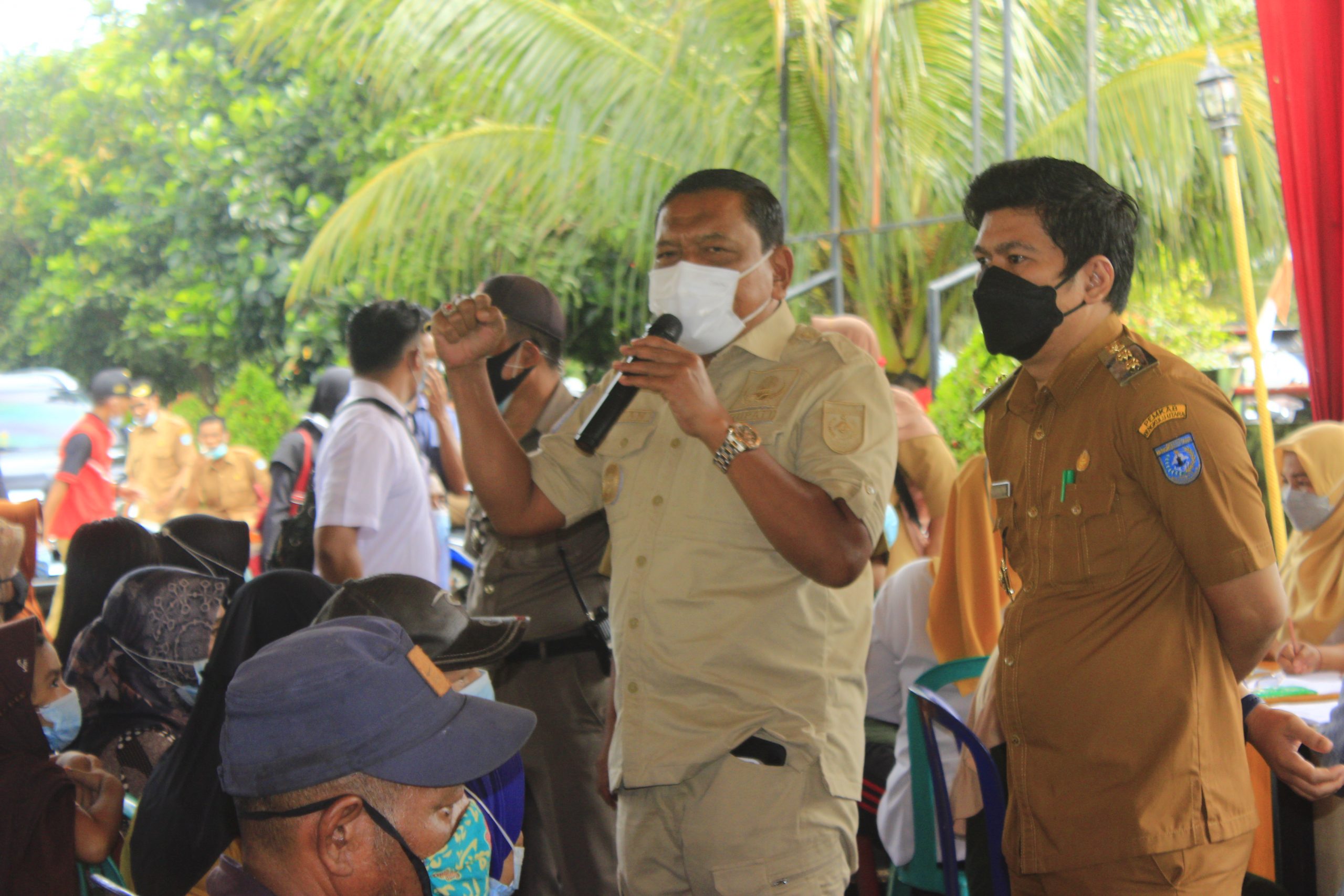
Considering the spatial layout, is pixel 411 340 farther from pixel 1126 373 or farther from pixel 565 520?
pixel 1126 373

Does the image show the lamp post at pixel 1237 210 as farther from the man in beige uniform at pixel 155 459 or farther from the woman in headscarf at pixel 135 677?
the man in beige uniform at pixel 155 459

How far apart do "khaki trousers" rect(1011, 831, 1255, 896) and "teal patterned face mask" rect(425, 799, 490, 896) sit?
92cm

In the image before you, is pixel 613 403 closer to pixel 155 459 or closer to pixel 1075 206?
pixel 1075 206

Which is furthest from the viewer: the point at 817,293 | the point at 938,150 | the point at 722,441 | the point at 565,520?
the point at 817,293

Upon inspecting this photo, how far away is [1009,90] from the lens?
5.69m

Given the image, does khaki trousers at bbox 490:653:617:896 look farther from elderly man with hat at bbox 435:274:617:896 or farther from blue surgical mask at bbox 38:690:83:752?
blue surgical mask at bbox 38:690:83:752

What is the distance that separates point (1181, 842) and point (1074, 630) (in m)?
0.34

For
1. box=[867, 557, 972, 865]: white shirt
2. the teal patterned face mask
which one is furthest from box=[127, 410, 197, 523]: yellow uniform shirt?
the teal patterned face mask

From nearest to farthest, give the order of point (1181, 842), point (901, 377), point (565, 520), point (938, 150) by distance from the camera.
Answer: point (1181, 842)
point (565, 520)
point (901, 377)
point (938, 150)

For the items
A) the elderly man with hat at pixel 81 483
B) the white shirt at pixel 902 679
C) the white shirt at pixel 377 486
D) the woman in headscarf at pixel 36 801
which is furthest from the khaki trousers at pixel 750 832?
the elderly man with hat at pixel 81 483

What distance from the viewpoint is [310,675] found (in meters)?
1.29

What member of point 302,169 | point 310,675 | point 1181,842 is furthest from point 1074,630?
point 302,169

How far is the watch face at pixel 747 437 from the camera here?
1.86 m

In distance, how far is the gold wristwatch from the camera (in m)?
1.85
